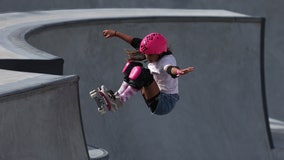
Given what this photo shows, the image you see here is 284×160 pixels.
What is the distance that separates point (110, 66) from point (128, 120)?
1.00m

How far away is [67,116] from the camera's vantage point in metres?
5.78

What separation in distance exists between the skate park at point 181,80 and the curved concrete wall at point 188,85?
0.06ft

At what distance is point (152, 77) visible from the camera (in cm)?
762

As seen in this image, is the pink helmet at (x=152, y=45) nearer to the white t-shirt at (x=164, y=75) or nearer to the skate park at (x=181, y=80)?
the white t-shirt at (x=164, y=75)

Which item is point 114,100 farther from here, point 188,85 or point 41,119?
point 188,85

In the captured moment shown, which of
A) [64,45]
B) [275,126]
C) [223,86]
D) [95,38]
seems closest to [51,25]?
[64,45]

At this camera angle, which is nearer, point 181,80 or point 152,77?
point 152,77

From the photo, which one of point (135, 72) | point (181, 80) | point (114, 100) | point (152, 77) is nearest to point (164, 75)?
point (152, 77)

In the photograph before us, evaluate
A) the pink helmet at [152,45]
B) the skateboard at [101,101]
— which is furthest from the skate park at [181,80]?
the pink helmet at [152,45]

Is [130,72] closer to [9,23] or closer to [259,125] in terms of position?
[9,23]

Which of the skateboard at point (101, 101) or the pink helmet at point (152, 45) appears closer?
the pink helmet at point (152, 45)

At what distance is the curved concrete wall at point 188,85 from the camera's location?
35.3 ft

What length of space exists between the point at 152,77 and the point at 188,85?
5681 millimetres

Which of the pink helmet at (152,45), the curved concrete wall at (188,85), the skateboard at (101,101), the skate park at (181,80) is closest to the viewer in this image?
the pink helmet at (152,45)
